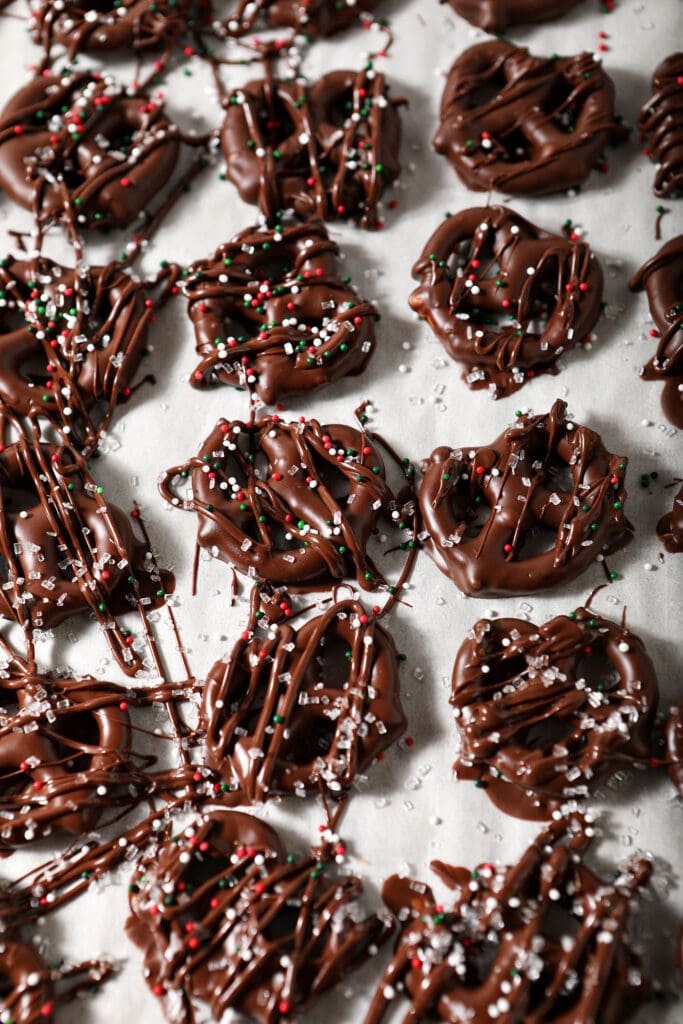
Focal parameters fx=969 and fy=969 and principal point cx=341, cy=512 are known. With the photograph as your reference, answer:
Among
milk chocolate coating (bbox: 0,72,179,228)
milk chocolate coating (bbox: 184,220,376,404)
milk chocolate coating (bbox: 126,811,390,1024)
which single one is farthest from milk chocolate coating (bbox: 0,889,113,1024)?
milk chocolate coating (bbox: 0,72,179,228)

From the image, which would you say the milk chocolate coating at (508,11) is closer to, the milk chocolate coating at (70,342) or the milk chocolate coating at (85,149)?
the milk chocolate coating at (85,149)

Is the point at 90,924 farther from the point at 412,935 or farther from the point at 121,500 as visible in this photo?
the point at 121,500

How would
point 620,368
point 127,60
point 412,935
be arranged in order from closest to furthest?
point 412,935 → point 620,368 → point 127,60

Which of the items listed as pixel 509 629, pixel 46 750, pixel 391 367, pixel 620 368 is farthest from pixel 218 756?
pixel 620 368

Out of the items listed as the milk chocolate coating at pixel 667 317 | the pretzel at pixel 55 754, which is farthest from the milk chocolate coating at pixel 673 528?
the pretzel at pixel 55 754

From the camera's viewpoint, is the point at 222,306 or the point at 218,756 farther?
the point at 222,306

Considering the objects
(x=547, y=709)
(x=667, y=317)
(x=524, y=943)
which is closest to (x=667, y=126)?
(x=667, y=317)

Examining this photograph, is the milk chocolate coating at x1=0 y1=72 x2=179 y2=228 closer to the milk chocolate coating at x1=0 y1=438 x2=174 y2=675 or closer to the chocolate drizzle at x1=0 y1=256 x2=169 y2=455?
the chocolate drizzle at x1=0 y1=256 x2=169 y2=455
